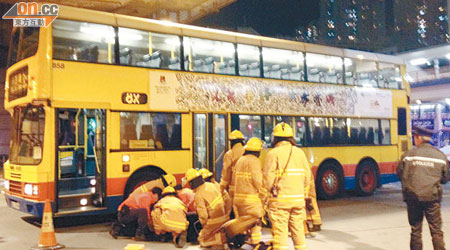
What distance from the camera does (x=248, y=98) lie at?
436 inches

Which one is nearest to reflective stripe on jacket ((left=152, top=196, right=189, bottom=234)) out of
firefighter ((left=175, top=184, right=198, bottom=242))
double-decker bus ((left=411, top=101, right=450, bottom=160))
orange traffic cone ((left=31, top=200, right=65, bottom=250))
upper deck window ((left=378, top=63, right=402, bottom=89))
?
firefighter ((left=175, top=184, right=198, bottom=242))

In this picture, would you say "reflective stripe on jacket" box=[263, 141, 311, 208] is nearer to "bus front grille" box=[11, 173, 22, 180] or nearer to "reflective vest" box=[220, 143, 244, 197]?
"reflective vest" box=[220, 143, 244, 197]

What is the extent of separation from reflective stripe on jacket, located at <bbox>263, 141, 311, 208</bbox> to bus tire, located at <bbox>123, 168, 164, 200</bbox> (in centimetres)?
438

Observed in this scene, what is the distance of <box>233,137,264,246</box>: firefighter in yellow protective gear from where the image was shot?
6.61 meters

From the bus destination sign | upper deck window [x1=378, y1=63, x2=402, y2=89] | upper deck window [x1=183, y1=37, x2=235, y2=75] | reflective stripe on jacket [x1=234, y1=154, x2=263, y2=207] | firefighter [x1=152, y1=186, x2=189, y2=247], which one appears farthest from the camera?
upper deck window [x1=378, y1=63, x2=402, y2=89]

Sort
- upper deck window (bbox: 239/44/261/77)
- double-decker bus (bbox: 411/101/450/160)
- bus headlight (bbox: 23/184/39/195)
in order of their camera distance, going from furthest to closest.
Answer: double-decker bus (bbox: 411/101/450/160) < upper deck window (bbox: 239/44/261/77) < bus headlight (bbox: 23/184/39/195)

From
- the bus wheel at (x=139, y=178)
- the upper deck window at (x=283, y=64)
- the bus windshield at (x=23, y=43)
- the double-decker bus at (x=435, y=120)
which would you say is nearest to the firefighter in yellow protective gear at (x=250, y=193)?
the bus wheel at (x=139, y=178)

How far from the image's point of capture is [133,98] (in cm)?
937

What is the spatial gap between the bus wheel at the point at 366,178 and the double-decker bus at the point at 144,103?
0.34 metres

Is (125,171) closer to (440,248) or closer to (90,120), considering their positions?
(90,120)

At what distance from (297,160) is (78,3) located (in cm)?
1735

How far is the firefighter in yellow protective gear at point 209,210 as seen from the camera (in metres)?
6.88

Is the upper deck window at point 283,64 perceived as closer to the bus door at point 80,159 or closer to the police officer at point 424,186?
the bus door at point 80,159

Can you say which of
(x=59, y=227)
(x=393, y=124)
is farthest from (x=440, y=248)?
(x=393, y=124)
